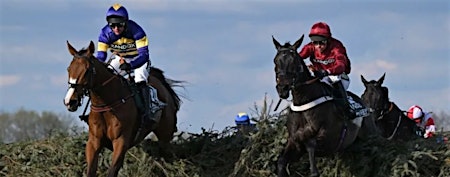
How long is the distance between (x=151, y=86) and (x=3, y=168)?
3382 mm

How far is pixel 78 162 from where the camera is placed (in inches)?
587

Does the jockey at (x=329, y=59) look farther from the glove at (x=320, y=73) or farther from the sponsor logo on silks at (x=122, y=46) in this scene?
the sponsor logo on silks at (x=122, y=46)

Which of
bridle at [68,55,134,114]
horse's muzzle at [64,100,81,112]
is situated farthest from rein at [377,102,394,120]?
horse's muzzle at [64,100,81,112]

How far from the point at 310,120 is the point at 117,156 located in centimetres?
261

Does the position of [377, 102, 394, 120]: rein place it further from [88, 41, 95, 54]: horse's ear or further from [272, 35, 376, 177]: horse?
[88, 41, 95, 54]: horse's ear

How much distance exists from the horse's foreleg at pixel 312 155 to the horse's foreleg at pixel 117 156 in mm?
2468

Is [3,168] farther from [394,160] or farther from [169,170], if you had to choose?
[394,160]

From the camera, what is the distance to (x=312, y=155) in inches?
495

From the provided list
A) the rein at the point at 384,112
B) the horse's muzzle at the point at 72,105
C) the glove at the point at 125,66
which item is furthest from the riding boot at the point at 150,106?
the rein at the point at 384,112

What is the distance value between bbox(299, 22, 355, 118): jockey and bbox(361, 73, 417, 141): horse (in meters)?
3.19

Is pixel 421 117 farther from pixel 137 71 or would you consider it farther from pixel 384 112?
pixel 137 71

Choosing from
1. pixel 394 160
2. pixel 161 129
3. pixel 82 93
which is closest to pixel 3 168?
pixel 161 129

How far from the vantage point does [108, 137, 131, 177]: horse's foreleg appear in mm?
12906

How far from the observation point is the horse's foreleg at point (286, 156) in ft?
41.9
